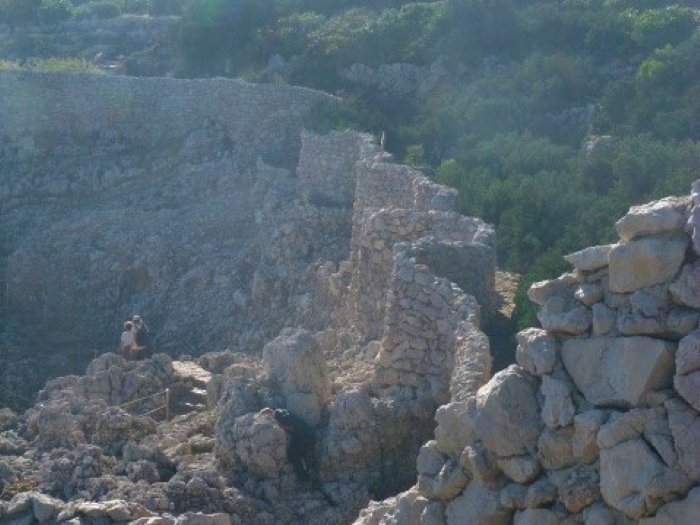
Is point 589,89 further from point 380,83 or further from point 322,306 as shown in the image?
point 322,306

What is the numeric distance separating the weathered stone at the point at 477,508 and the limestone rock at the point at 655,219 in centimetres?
132

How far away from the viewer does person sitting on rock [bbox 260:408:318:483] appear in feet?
35.4

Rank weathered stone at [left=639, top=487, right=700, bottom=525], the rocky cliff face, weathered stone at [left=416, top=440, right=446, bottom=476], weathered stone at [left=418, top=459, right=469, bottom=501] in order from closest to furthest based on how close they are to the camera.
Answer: weathered stone at [left=639, top=487, right=700, bottom=525], weathered stone at [left=418, top=459, right=469, bottom=501], weathered stone at [left=416, top=440, right=446, bottom=476], the rocky cliff face

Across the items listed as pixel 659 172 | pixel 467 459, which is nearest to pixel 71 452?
pixel 467 459

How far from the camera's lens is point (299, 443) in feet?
35.9

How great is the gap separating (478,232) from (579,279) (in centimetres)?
761

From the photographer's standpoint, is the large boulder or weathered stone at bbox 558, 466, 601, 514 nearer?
weathered stone at bbox 558, 466, 601, 514

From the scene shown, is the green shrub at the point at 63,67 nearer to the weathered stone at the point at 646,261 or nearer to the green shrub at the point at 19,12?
the green shrub at the point at 19,12

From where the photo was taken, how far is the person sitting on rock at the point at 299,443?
1080 cm

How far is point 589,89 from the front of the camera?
2511 cm

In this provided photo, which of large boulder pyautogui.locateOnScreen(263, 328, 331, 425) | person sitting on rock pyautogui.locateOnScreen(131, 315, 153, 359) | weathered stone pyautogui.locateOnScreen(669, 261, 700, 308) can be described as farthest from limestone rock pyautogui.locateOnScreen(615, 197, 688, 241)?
person sitting on rock pyautogui.locateOnScreen(131, 315, 153, 359)

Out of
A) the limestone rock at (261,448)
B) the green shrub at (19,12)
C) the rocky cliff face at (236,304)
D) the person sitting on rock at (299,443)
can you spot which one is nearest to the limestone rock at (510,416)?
the rocky cliff face at (236,304)

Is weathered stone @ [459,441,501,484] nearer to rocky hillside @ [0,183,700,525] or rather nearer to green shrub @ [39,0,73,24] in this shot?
rocky hillside @ [0,183,700,525]

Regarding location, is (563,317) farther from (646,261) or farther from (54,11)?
(54,11)
